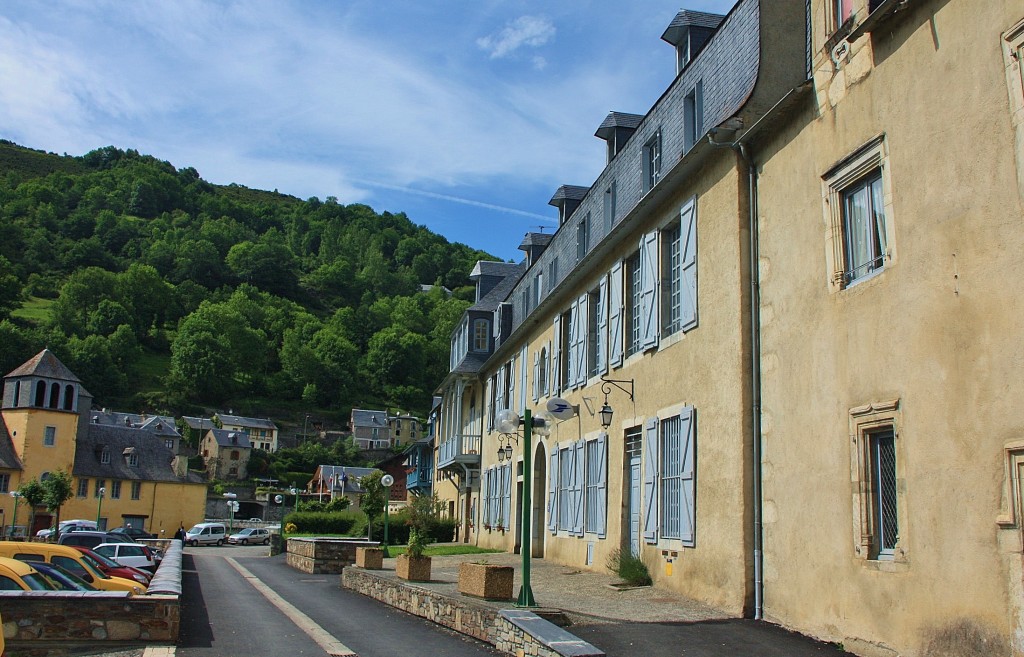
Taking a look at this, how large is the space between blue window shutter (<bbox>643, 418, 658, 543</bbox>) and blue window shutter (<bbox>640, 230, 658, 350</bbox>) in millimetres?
1363

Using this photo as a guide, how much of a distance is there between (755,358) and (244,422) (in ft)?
351

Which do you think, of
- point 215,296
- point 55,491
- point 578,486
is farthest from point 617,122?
point 215,296

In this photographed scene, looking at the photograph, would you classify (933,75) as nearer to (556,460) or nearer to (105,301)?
(556,460)

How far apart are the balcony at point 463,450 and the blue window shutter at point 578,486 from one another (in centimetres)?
1276

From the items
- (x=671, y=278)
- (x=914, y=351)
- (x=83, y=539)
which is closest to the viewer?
(x=914, y=351)

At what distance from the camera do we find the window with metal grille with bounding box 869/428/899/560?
863 cm

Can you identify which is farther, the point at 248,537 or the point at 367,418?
the point at 367,418

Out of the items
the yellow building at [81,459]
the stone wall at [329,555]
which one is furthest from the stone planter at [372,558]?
the yellow building at [81,459]

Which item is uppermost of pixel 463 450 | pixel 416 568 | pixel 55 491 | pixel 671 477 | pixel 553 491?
pixel 463 450

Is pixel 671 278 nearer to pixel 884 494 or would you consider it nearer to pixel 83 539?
pixel 884 494

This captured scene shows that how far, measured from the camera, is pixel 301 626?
41.7 feet

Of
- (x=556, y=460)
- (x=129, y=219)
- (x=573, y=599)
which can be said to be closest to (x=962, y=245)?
(x=573, y=599)

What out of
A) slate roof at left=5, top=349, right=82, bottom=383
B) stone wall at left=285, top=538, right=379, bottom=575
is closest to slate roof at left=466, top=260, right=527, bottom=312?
stone wall at left=285, top=538, right=379, bottom=575

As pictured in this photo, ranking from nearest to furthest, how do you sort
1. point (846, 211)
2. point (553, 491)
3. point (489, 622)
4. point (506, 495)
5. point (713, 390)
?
point (846, 211) → point (489, 622) → point (713, 390) → point (553, 491) → point (506, 495)
